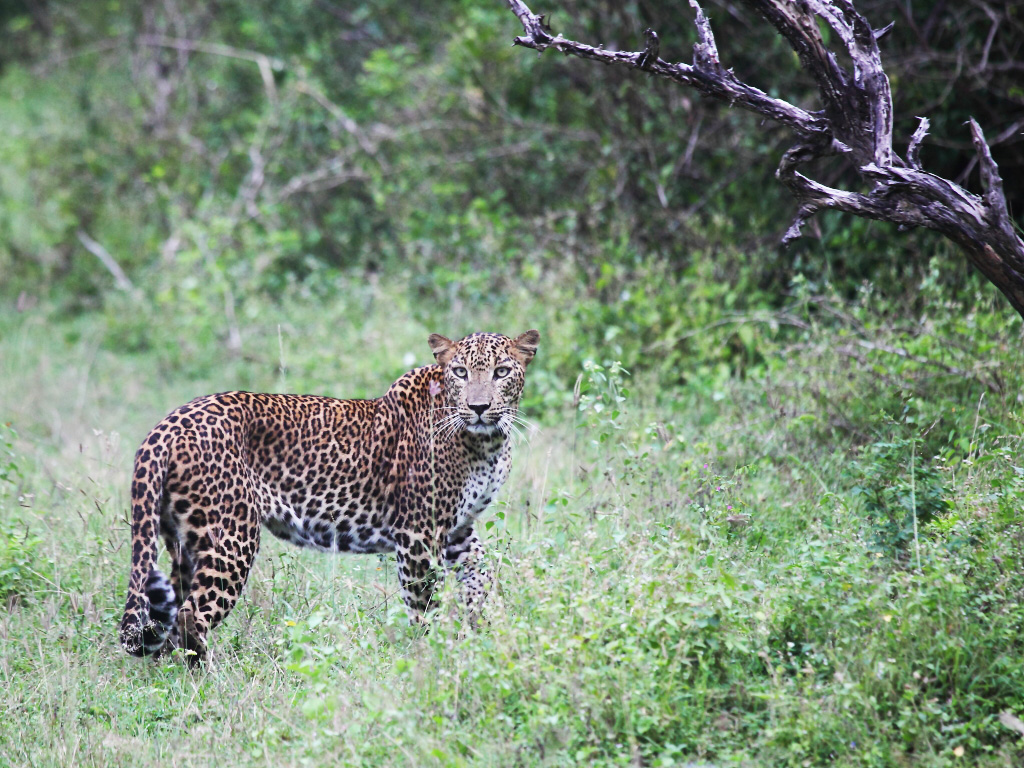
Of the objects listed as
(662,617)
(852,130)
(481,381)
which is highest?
(852,130)

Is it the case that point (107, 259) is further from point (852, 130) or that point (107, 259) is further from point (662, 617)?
point (662, 617)

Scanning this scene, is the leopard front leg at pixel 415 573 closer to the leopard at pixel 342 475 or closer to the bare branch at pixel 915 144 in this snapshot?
the leopard at pixel 342 475

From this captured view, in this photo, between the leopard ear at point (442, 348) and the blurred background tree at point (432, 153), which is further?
the blurred background tree at point (432, 153)

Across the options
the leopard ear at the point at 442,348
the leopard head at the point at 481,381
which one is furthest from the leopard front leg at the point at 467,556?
the leopard ear at the point at 442,348

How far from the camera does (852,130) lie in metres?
5.41

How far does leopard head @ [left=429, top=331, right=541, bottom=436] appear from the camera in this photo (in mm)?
5941

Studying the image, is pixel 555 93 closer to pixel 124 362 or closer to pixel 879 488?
pixel 124 362

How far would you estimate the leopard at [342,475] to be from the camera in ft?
17.7

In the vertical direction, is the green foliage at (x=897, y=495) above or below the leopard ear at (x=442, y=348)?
above

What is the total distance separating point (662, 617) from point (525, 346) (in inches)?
97.3

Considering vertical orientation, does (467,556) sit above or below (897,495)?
below

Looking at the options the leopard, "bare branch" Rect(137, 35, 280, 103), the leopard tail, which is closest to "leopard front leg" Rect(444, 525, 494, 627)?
the leopard

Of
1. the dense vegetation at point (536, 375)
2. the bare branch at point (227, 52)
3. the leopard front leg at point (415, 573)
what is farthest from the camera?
the bare branch at point (227, 52)

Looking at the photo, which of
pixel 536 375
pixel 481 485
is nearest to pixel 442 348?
pixel 481 485
